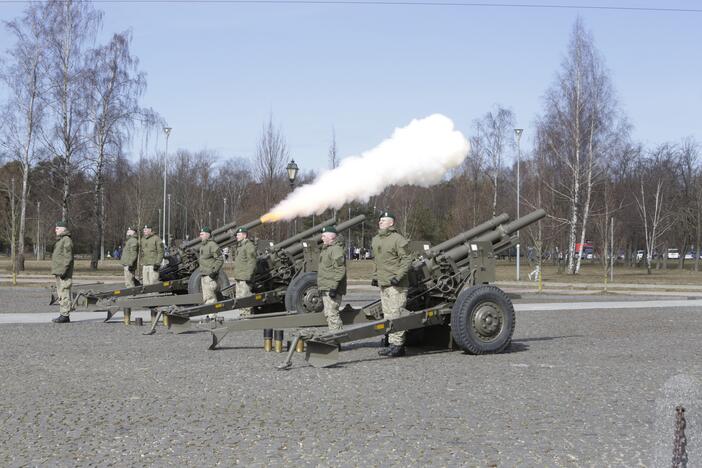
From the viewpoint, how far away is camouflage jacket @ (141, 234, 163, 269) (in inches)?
691

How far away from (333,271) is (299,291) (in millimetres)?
3709

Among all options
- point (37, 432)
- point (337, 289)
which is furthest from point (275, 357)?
point (37, 432)

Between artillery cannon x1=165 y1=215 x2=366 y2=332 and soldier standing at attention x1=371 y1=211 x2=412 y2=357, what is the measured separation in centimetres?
358

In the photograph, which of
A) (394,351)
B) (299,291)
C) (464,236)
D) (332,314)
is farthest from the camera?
(299,291)

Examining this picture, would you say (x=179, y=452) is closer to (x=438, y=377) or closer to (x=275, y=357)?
(x=438, y=377)

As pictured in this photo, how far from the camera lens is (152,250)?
1759cm

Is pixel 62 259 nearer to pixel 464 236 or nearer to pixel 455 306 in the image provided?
pixel 464 236

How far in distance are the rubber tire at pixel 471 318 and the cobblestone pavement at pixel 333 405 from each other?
0.62 feet

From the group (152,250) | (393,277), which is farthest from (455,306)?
(152,250)

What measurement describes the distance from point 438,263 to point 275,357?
8.28ft

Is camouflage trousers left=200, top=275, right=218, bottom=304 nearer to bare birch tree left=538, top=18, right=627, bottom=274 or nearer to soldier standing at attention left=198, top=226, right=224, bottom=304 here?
soldier standing at attention left=198, top=226, right=224, bottom=304

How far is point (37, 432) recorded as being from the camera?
649cm

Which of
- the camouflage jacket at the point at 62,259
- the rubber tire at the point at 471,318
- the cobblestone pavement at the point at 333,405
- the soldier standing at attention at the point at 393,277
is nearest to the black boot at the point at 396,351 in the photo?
the soldier standing at attention at the point at 393,277

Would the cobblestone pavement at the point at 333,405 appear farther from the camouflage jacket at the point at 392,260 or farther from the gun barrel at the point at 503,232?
the gun barrel at the point at 503,232
